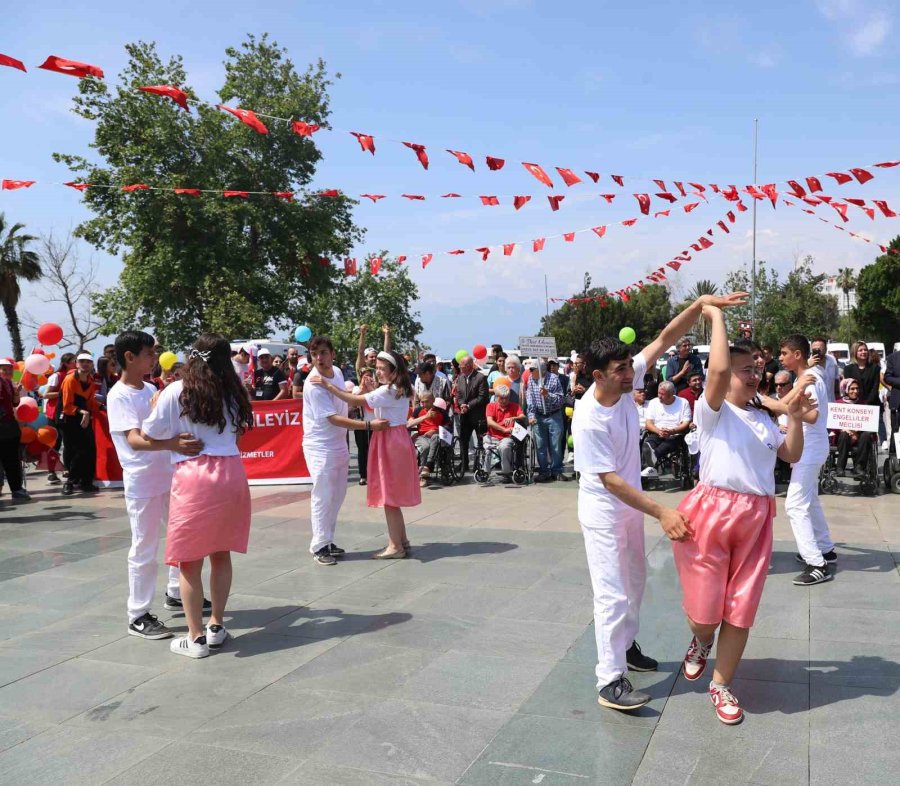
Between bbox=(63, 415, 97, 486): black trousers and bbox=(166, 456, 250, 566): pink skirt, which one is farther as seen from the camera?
bbox=(63, 415, 97, 486): black trousers

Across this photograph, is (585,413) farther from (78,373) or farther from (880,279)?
(880,279)

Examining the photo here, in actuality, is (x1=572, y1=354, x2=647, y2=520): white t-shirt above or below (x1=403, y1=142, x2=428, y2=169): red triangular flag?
below

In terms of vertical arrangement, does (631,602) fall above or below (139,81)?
below

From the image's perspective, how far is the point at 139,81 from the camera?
29.2 m

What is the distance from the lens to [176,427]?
16.1 feet

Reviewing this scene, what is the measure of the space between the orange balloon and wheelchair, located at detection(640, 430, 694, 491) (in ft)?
27.5

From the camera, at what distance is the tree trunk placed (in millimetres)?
37594

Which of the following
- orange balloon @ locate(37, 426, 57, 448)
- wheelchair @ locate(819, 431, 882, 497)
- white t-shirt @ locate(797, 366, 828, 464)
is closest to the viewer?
white t-shirt @ locate(797, 366, 828, 464)

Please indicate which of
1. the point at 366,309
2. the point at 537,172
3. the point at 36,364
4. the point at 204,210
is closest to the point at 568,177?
the point at 537,172

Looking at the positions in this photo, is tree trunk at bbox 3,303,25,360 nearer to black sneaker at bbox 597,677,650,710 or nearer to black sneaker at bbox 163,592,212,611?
black sneaker at bbox 163,592,212,611

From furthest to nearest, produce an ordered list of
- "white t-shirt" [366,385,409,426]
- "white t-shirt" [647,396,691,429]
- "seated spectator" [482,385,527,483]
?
"seated spectator" [482,385,527,483] < "white t-shirt" [647,396,691,429] < "white t-shirt" [366,385,409,426]

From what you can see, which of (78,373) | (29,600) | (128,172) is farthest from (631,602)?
(128,172)

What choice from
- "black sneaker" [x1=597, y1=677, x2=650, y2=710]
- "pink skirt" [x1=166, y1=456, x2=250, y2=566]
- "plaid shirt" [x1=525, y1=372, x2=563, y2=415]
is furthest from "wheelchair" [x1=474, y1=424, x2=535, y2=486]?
"black sneaker" [x1=597, y1=677, x2=650, y2=710]

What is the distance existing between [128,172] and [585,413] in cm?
2822
